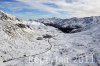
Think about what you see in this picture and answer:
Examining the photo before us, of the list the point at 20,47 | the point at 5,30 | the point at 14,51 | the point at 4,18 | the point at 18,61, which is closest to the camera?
the point at 18,61

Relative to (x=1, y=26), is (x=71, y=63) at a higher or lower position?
lower

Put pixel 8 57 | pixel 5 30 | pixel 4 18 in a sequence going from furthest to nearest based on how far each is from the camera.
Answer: pixel 4 18 → pixel 5 30 → pixel 8 57

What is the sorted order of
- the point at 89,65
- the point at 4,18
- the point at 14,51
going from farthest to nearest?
the point at 4,18 < the point at 14,51 < the point at 89,65

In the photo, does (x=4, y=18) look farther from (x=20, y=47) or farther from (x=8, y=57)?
(x=8, y=57)

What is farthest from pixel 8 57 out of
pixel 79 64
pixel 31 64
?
pixel 79 64

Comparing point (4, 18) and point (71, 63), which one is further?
point (4, 18)

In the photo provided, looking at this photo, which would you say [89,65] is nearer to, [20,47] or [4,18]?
[20,47]

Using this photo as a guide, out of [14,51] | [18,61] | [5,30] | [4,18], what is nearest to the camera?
[18,61]

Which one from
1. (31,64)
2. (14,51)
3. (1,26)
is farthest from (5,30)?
(31,64)

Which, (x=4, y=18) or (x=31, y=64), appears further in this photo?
(x=4, y=18)
